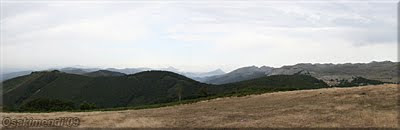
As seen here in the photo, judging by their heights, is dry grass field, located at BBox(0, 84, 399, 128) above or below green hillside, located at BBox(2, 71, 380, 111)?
above

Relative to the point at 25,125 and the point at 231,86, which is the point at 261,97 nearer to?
the point at 25,125

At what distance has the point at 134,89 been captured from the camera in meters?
186

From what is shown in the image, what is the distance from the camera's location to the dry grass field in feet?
88.7

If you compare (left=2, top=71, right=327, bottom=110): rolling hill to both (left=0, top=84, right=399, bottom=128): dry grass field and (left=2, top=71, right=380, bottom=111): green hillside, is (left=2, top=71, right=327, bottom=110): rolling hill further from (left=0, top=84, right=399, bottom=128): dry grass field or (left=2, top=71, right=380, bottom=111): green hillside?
(left=0, top=84, right=399, bottom=128): dry grass field

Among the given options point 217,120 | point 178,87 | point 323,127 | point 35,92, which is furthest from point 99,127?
point 35,92

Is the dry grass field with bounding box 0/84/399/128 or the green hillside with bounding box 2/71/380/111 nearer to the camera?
the dry grass field with bounding box 0/84/399/128

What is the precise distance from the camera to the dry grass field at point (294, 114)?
88.7ft

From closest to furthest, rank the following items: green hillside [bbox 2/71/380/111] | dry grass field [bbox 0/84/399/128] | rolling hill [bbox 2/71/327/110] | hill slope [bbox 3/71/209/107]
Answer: dry grass field [bbox 0/84/399/128] < green hillside [bbox 2/71/380/111] < rolling hill [bbox 2/71/327/110] < hill slope [bbox 3/71/209/107]

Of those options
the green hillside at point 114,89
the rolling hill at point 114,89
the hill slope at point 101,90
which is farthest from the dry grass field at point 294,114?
the hill slope at point 101,90

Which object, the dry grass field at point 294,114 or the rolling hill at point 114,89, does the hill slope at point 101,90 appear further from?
the dry grass field at point 294,114

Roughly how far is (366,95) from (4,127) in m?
28.7

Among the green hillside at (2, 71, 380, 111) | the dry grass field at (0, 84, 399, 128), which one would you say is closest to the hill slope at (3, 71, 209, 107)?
the green hillside at (2, 71, 380, 111)

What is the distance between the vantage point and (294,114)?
100ft

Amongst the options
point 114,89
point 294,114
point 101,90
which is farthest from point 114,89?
point 294,114
